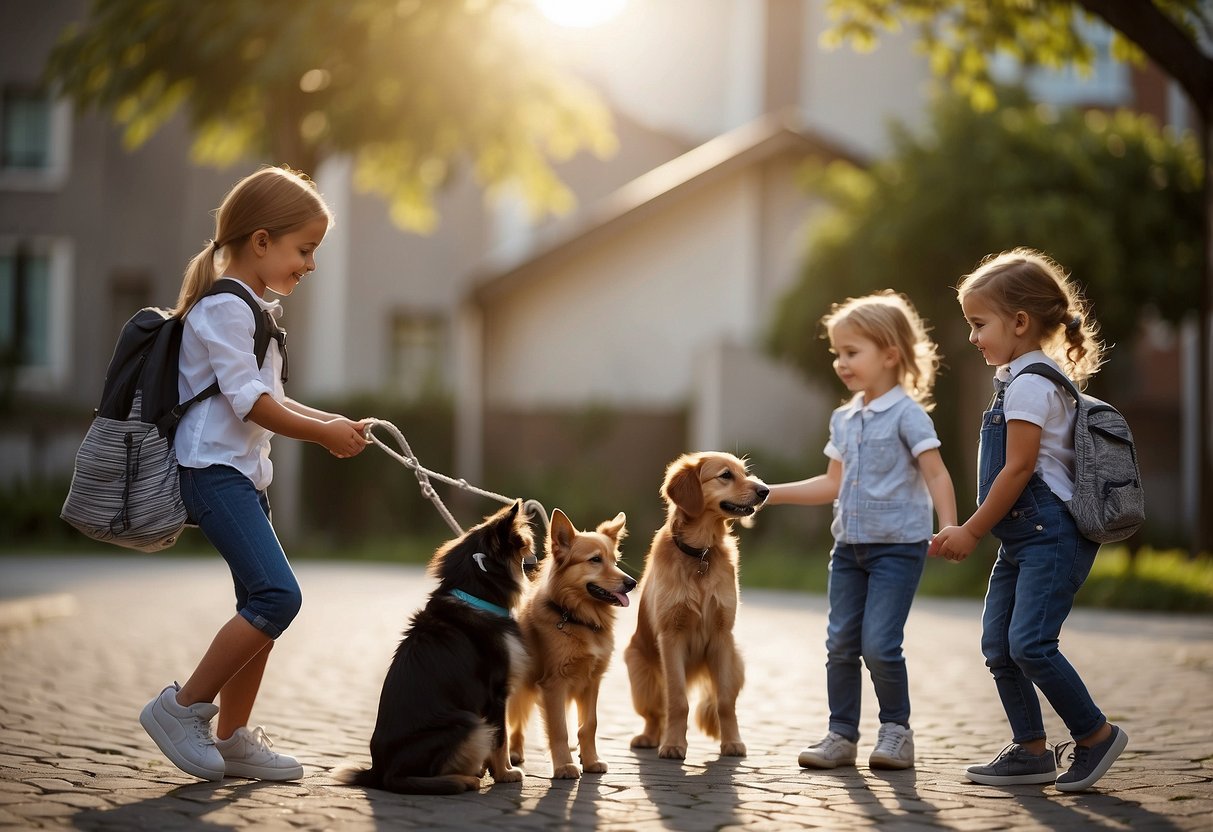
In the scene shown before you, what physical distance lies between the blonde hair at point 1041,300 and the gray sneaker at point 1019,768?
1.43 m

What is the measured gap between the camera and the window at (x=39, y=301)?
1058 inches

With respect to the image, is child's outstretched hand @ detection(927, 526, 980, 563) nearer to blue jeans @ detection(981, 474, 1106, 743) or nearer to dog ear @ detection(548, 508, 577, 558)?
blue jeans @ detection(981, 474, 1106, 743)

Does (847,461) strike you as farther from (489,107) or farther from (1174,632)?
(489,107)

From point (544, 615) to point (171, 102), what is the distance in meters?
13.5

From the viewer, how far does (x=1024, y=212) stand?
1602 centimetres

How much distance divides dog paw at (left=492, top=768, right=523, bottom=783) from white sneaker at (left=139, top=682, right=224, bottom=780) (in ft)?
3.29

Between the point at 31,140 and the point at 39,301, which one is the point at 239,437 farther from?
the point at 31,140

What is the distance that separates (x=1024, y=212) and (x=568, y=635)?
12.2 m

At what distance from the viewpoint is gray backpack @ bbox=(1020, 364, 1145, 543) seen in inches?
190

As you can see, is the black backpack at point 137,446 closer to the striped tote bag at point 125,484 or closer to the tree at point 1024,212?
the striped tote bag at point 125,484

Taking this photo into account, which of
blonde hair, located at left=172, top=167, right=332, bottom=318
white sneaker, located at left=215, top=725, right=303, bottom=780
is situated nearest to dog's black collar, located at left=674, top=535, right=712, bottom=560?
white sneaker, located at left=215, top=725, right=303, bottom=780

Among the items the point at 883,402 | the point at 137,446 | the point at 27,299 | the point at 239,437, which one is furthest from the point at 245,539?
the point at 27,299

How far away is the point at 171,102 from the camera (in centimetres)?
1698

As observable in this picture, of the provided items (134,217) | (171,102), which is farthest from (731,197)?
(134,217)
